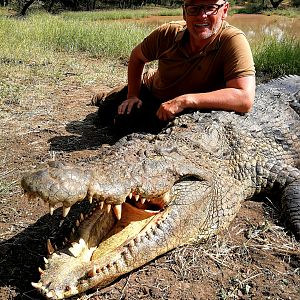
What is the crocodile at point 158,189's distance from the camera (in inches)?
77.0

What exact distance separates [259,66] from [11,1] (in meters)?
32.9

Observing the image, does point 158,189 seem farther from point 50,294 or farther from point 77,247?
point 50,294

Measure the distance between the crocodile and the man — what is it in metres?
0.16

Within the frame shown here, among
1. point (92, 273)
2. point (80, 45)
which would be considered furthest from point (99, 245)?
point (80, 45)

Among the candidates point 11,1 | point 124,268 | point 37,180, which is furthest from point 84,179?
point 11,1

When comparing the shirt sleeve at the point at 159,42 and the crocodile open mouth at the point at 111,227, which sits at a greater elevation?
the shirt sleeve at the point at 159,42

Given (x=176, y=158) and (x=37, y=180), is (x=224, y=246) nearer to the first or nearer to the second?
(x=176, y=158)

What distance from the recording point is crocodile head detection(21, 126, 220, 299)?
186 centimetres

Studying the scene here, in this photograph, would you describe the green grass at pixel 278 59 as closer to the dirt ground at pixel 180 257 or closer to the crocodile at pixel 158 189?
the crocodile at pixel 158 189

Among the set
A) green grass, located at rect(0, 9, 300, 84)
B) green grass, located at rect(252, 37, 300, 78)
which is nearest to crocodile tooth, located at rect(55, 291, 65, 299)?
green grass, located at rect(0, 9, 300, 84)

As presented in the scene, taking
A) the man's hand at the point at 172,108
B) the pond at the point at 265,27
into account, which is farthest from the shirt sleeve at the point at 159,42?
the pond at the point at 265,27

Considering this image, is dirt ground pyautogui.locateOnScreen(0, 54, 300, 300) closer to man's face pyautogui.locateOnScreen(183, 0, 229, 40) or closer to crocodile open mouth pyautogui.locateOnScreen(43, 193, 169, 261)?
crocodile open mouth pyautogui.locateOnScreen(43, 193, 169, 261)

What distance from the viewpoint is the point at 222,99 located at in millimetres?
3137

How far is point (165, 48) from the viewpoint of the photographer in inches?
147
